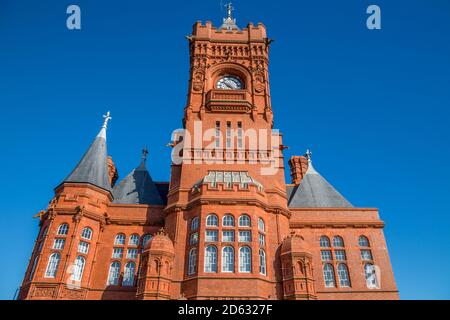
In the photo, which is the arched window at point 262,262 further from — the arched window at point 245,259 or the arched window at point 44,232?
the arched window at point 44,232

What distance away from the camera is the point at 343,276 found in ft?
90.9

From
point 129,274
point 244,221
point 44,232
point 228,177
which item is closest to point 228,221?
point 244,221

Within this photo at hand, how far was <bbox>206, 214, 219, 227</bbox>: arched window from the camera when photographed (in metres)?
24.5

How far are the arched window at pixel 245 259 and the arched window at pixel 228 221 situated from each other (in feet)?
6.65

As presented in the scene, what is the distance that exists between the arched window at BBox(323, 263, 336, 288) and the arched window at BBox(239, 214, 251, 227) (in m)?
8.73

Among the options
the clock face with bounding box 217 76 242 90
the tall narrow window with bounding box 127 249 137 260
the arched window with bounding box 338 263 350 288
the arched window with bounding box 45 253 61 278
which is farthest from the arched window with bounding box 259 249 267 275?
the clock face with bounding box 217 76 242 90

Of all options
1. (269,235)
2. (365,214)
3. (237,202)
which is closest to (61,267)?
(237,202)

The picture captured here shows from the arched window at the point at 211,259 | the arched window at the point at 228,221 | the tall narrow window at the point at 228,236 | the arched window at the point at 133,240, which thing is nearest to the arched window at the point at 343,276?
the tall narrow window at the point at 228,236

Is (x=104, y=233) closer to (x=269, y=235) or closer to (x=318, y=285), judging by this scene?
(x=269, y=235)

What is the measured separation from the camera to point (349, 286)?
2714 centimetres

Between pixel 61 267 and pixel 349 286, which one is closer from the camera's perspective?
pixel 61 267

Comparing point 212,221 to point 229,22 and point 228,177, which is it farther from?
point 229,22

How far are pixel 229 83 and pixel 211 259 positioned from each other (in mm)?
20225
